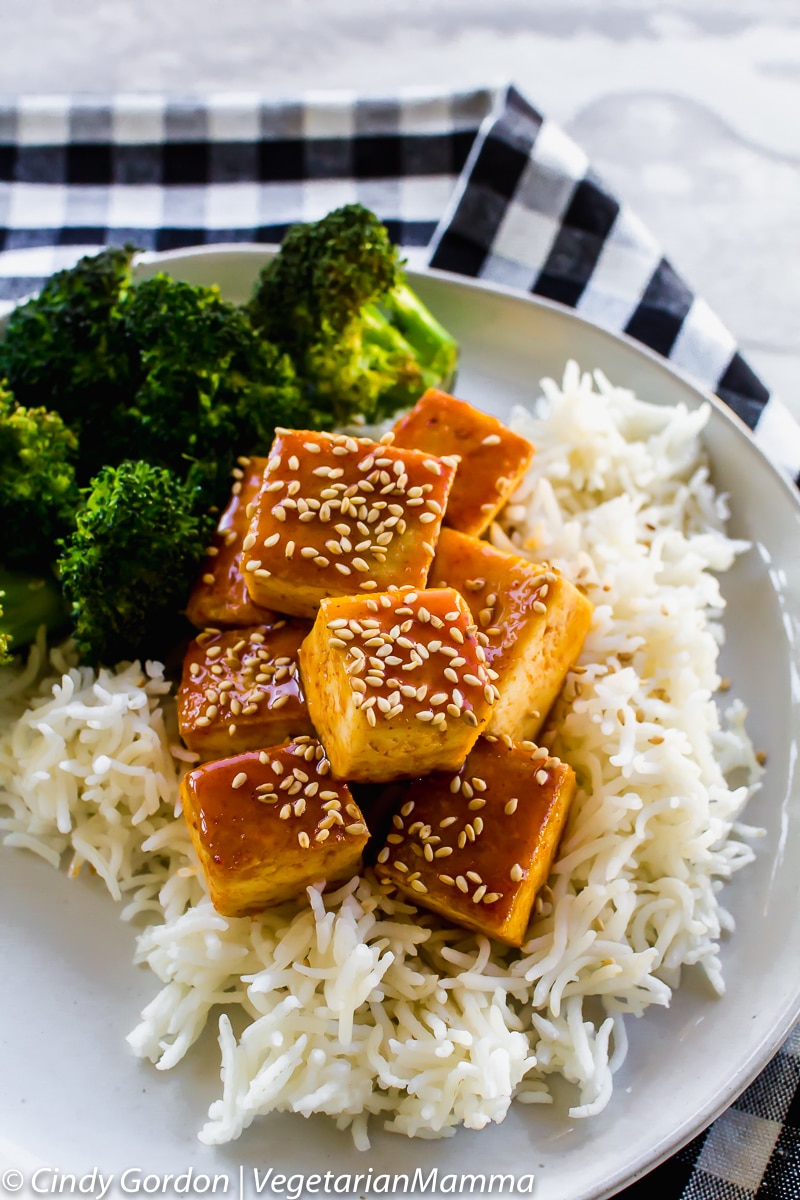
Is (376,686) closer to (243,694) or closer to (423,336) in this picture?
(243,694)

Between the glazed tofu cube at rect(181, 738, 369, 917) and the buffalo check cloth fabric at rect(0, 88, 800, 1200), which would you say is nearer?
the glazed tofu cube at rect(181, 738, 369, 917)

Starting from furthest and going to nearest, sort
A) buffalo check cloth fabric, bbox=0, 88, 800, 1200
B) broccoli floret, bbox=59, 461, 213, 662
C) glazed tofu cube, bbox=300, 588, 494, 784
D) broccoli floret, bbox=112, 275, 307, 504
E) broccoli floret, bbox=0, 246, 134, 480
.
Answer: buffalo check cloth fabric, bbox=0, 88, 800, 1200, broccoli floret, bbox=0, 246, 134, 480, broccoli floret, bbox=112, 275, 307, 504, broccoli floret, bbox=59, 461, 213, 662, glazed tofu cube, bbox=300, 588, 494, 784

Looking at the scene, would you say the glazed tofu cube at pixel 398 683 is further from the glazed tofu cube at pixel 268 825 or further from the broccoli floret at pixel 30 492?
the broccoli floret at pixel 30 492

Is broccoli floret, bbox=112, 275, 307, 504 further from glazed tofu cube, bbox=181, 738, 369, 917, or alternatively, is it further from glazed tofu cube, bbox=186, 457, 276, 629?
glazed tofu cube, bbox=181, 738, 369, 917

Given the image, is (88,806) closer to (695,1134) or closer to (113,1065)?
(113,1065)

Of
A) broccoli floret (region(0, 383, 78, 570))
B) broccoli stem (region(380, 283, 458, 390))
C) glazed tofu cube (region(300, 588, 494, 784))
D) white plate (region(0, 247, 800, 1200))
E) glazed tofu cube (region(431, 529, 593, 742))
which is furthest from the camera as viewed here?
broccoli stem (region(380, 283, 458, 390))

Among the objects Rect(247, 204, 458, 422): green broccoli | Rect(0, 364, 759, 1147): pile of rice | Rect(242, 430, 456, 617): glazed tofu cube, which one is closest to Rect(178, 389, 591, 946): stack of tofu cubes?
Rect(242, 430, 456, 617): glazed tofu cube

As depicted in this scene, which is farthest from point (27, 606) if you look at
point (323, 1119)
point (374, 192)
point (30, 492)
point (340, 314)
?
point (374, 192)
